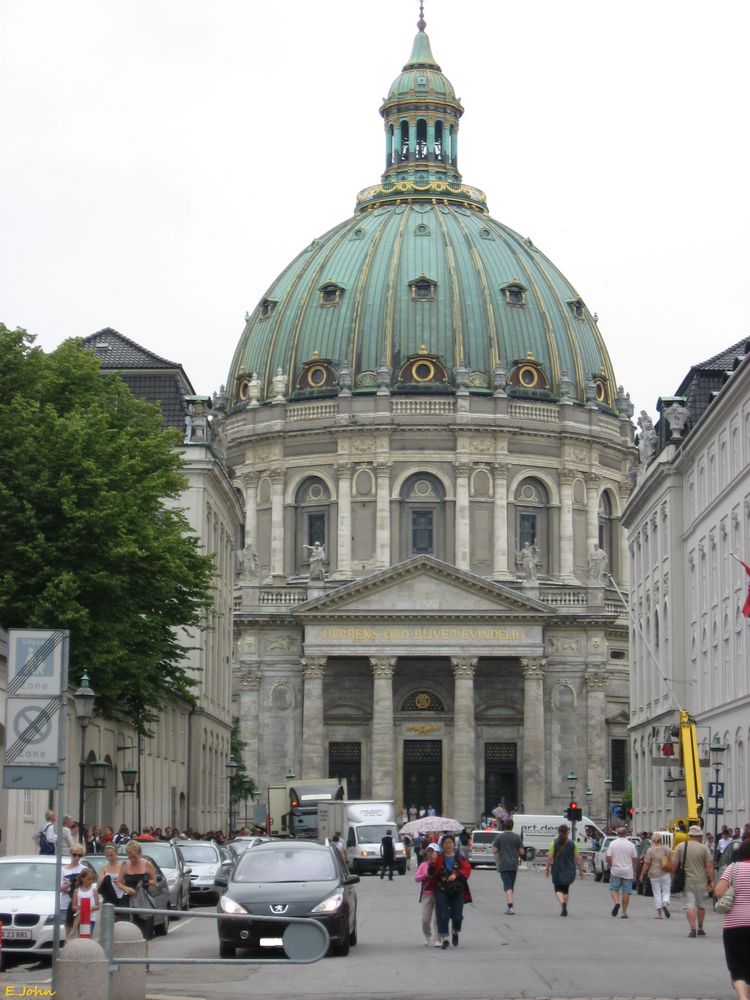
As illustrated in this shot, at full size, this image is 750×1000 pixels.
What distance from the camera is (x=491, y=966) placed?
26609mm

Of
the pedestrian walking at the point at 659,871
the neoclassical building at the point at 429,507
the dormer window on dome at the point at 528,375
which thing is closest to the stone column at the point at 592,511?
the neoclassical building at the point at 429,507

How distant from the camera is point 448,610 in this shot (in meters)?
108

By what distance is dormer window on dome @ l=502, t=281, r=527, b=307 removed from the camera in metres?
122

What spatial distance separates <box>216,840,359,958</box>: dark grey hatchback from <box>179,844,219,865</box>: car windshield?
41.9 ft

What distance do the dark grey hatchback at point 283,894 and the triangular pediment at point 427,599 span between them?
78.3 m

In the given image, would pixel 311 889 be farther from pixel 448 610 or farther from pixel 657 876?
pixel 448 610

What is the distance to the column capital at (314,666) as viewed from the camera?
109125mm

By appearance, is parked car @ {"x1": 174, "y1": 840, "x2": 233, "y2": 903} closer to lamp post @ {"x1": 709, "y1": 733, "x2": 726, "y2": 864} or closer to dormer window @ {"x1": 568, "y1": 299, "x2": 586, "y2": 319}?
lamp post @ {"x1": 709, "y1": 733, "x2": 726, "y2": 864}

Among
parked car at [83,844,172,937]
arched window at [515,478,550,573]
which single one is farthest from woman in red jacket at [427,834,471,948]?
arched window at [515,478,550,573]

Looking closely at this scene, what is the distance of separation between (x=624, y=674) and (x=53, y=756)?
94758 mm

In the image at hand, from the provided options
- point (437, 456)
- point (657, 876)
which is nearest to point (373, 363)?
point (437, 456)

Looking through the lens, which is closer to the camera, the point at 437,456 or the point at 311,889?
the point at 311,889

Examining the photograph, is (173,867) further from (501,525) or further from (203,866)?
(501,525)

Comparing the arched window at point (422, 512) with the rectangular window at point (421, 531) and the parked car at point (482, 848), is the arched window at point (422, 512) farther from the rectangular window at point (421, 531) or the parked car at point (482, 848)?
the parked car at point (482, 848)
